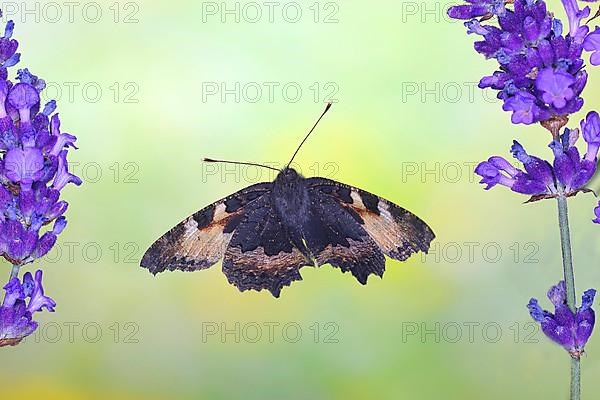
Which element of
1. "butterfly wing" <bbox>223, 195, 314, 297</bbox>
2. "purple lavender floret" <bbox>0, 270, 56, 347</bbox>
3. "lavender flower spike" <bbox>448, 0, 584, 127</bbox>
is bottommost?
"purple lavender floret" <bbox>0, 270, 56, 347</bbox>

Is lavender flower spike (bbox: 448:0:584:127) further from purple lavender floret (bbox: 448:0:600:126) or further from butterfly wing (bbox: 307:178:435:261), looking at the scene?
butterfly wing (bbox: 307:178:435:261)

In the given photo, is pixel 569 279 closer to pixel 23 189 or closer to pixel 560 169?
pixel 560 169

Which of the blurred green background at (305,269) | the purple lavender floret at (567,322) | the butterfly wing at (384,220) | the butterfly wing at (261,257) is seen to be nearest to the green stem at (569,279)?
the purple lavender floret at (567,322)

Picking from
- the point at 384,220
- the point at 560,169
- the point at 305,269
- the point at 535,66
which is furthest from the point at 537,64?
the point at 305,269

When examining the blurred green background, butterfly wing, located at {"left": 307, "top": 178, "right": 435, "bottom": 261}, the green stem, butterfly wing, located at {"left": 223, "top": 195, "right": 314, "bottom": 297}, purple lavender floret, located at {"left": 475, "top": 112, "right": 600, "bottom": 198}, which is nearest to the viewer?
the green stem

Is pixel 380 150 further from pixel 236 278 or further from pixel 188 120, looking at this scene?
pixel 236 278

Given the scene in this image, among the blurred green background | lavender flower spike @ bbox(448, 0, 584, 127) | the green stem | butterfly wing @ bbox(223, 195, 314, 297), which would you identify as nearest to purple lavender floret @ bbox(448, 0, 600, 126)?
lavender flower spike @ bbox(448, 0, 584, 127)
